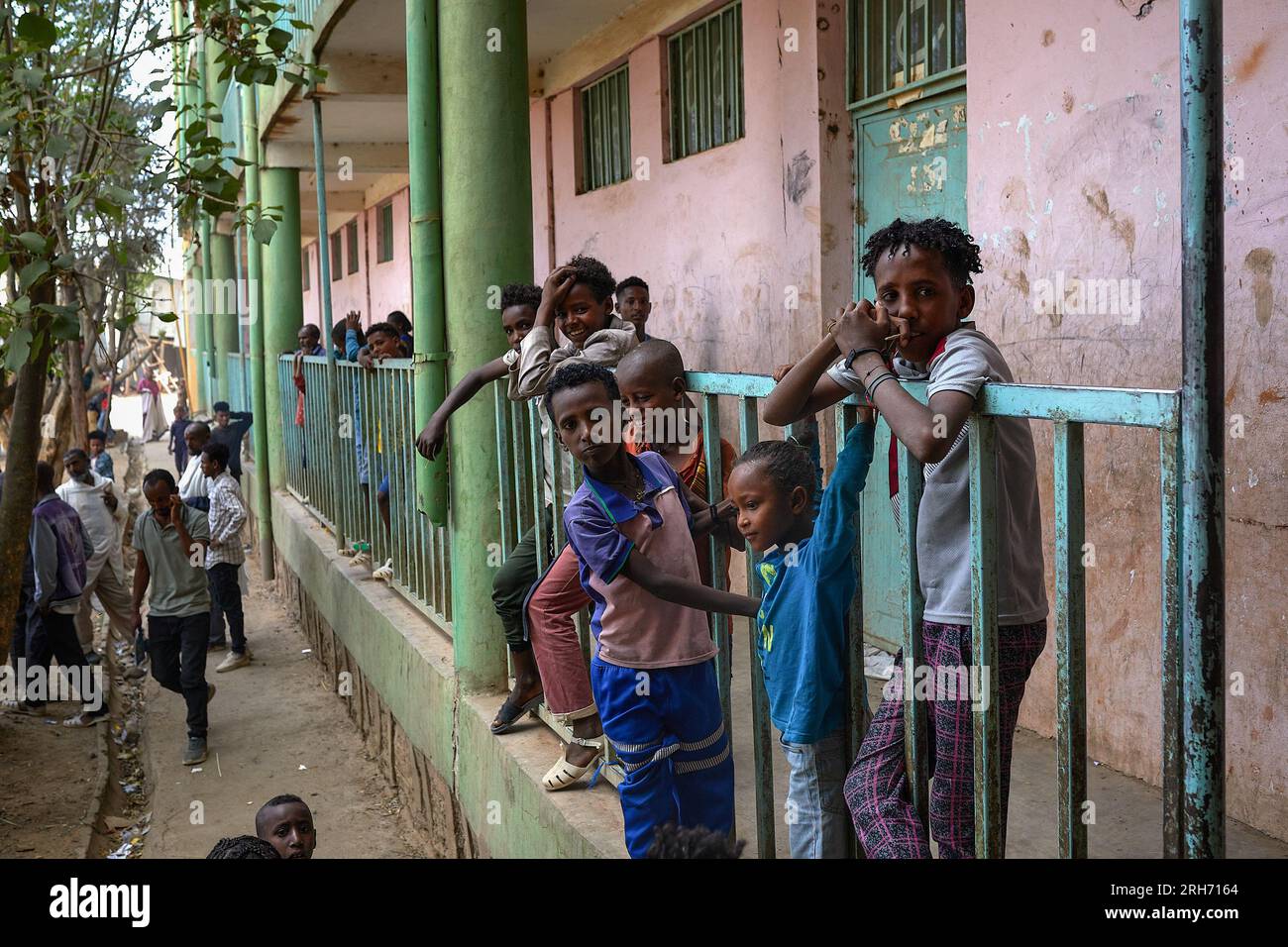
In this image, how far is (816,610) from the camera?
2430 millimetres

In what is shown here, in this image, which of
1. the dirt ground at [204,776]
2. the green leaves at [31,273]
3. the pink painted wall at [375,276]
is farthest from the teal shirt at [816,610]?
the pink painted wall at [375,276]

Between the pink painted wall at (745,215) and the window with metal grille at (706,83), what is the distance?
3.9 inches

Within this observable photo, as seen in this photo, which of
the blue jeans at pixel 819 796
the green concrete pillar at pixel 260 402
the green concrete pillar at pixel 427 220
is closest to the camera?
the blue jeans at pixel 819 796

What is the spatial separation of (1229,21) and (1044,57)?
85cm

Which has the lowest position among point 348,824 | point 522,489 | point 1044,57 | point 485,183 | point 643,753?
point 348,824

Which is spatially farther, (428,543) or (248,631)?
(248,631)

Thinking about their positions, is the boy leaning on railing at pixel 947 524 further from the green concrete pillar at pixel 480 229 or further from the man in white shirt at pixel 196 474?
the man in white shirt at pixel 196 474

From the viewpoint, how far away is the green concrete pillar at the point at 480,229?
4.64 m

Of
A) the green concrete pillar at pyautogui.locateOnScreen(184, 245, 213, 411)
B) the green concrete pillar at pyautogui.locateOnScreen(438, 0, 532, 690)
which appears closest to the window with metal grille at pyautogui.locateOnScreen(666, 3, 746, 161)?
the green concrete pillar at pyautogui.locateOnScreen(438, 0, 532, 690)

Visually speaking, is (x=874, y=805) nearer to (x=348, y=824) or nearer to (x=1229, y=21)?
(x=1229, y=21)

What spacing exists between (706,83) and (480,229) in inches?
109

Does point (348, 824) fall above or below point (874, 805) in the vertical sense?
below

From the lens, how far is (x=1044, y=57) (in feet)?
14.1

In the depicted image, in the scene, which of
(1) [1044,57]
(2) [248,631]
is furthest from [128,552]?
(1) [1044,57]
